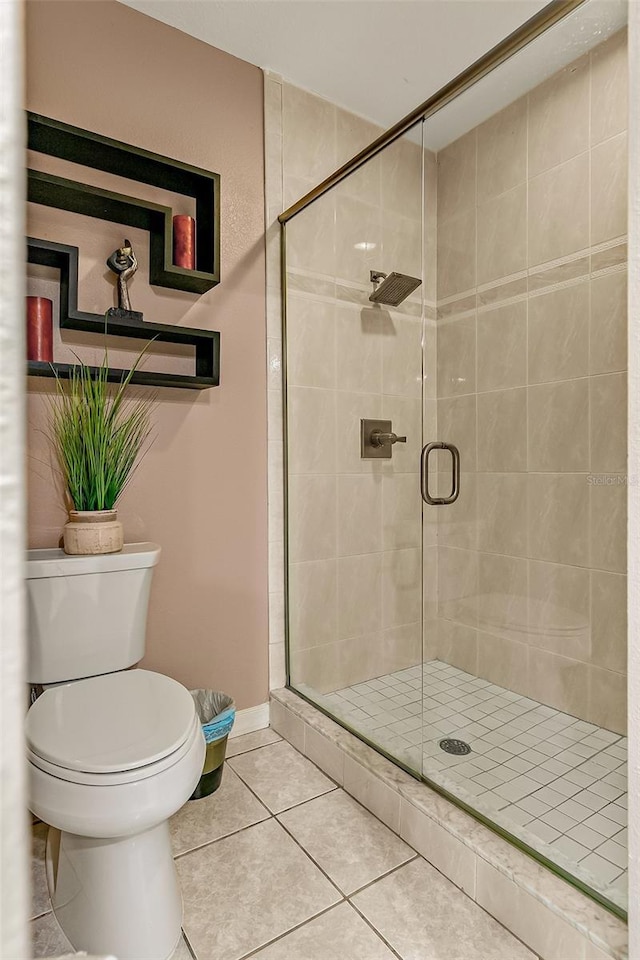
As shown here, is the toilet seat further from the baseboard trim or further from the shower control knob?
the shower control knob

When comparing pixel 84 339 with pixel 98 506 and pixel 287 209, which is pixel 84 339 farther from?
pixel 287 209

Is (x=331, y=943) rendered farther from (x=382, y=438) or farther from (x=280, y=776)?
(x=382, y=438)

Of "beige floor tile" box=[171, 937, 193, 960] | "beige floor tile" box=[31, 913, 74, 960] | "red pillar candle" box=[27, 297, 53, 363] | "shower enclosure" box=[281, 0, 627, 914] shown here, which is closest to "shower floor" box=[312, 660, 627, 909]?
"shower enclosure" box=[281, 0, 627, 914]

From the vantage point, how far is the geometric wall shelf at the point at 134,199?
1.57 m

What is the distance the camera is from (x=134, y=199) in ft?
5.48

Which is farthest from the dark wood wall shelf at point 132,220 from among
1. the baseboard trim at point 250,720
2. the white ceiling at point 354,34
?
the baseboard trim at point 250,720

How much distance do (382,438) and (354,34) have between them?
1.39 m

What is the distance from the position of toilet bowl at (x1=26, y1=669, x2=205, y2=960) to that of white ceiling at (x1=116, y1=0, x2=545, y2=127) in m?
2.12

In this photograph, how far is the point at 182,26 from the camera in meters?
1.87

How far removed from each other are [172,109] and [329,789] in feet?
7.45

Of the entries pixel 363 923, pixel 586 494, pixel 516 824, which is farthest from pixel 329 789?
pixel 586 494

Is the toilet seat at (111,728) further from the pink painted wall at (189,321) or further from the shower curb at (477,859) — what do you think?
the shower curb at (477,859)

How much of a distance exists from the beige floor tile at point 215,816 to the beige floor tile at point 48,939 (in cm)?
30

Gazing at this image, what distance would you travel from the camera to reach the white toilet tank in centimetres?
145
